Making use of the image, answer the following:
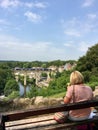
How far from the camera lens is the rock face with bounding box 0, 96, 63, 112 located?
10055mm

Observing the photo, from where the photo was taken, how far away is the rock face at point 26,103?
33.0ft

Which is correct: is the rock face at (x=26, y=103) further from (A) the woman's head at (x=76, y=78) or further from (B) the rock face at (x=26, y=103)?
(A) the woman's head at (x=76, y=78)

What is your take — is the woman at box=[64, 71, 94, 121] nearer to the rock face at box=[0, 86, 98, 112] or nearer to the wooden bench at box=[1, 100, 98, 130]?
the wooden bench at box=[1, 100, 98, 130]

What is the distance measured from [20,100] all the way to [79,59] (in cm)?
3676

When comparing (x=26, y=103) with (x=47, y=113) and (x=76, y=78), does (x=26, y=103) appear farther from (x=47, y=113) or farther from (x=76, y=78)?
(x=47, y=113)

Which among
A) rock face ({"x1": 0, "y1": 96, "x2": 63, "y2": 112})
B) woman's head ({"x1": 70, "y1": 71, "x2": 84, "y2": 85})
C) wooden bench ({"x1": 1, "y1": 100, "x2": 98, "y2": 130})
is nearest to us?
wooden bench ({"x1": 1, "y1": 100, "x2": 98, "y2": 130})

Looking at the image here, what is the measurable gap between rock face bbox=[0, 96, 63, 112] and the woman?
4.37m

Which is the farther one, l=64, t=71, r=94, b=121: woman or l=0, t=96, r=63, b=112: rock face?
l=0, t=96, r=63, b=112: rock face

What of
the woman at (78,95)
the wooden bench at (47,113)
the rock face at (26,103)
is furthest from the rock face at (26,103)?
the woman at (78,95)

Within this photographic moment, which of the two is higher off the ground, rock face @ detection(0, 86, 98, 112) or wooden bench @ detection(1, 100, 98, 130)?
wooden bench @ detection(1, 100, 98, 130)

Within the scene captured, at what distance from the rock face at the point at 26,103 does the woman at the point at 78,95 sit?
14.4ft

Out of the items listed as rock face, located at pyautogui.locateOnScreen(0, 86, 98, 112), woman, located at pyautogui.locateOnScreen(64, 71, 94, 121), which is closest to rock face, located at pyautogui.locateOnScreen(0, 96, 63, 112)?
rock face, located at pyautogui.locateOnScreen(0, 86, 98, 112)

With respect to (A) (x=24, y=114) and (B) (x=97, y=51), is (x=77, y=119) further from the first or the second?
(B) (x=97, y=51)

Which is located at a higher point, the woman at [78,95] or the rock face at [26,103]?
the woman at [78,95]
